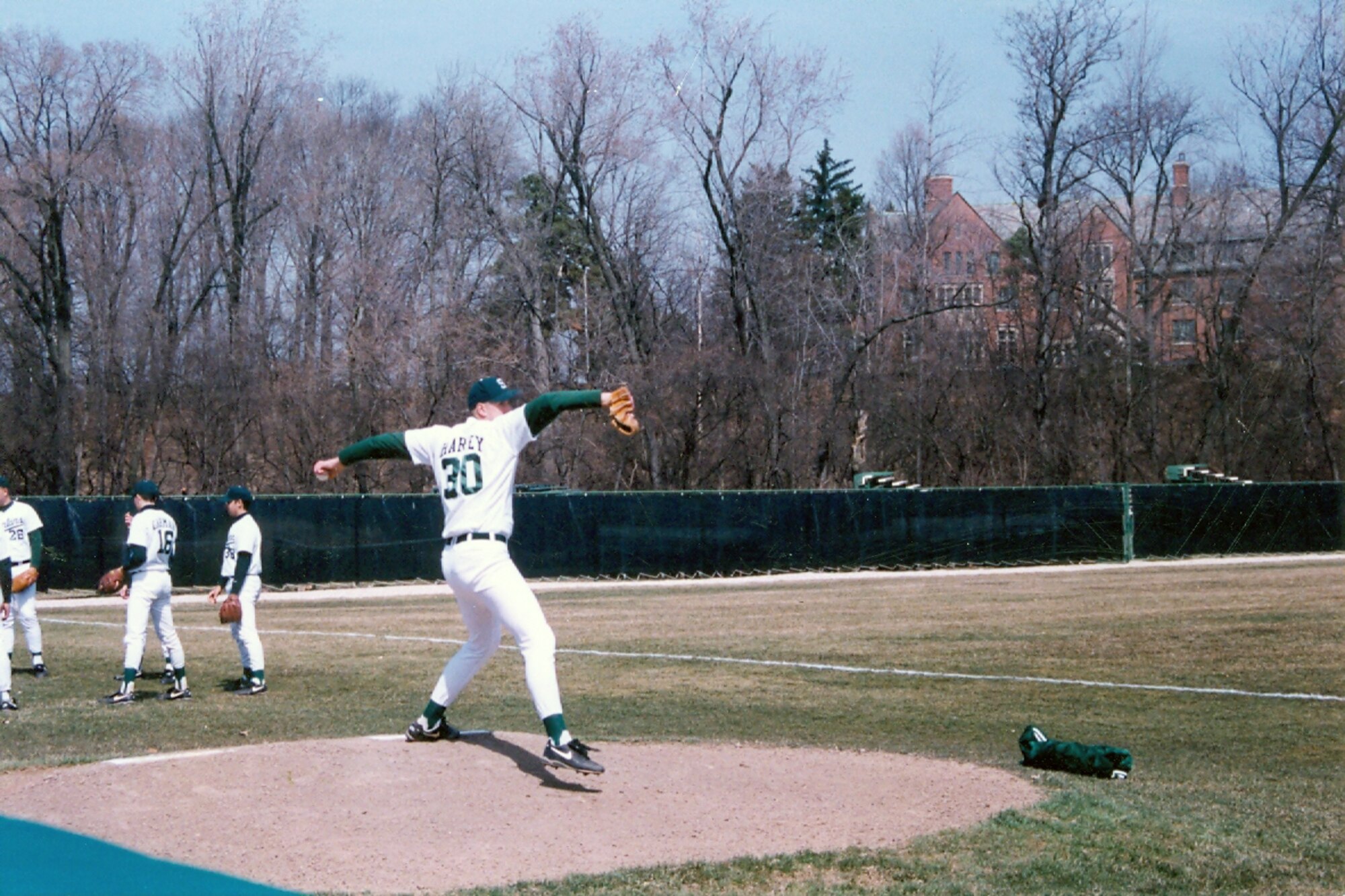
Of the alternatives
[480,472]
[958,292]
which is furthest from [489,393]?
[958,292]

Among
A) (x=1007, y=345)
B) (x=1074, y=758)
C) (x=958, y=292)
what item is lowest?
(x=1074, y=758)

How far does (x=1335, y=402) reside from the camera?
4416cm

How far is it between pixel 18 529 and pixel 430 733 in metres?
6.77

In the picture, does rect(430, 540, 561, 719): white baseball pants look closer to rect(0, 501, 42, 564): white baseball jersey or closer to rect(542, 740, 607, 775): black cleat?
rect(542, 740, 607, 775): black cleat

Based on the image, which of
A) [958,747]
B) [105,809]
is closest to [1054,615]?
[958,747]

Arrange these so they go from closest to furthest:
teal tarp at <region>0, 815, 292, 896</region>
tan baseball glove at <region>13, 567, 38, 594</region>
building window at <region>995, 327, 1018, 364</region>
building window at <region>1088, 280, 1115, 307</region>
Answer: teal tarp at <region>0, 815, 292, 896</region> < tan baseball glove at <region>13, 567, 38, 594</region> < building window at <region>1088, 280, 1115, 307</region> < building window at <region>995, 327, 1018, 364</region>

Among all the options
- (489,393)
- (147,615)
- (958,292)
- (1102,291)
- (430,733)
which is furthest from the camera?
(1102,291)

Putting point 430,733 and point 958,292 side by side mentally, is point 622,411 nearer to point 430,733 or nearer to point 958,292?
point 430,733

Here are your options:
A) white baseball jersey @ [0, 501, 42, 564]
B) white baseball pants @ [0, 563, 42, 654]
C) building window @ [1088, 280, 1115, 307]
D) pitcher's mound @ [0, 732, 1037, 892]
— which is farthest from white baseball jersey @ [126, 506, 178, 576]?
building window @ [1088, 280, 1115, 307]

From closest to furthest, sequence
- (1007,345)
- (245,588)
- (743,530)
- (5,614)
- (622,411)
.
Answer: (622,411) → (5,614) → (245,588) → (743,530) → (1007,345)

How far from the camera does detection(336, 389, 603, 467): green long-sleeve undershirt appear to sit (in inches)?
269

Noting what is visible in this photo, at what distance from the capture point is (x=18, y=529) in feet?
40.8

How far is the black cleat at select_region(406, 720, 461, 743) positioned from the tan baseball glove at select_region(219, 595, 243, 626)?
4.84 meters

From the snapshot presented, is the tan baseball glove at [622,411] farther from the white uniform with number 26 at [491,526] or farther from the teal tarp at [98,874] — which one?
the teal tarp at [98,874]
